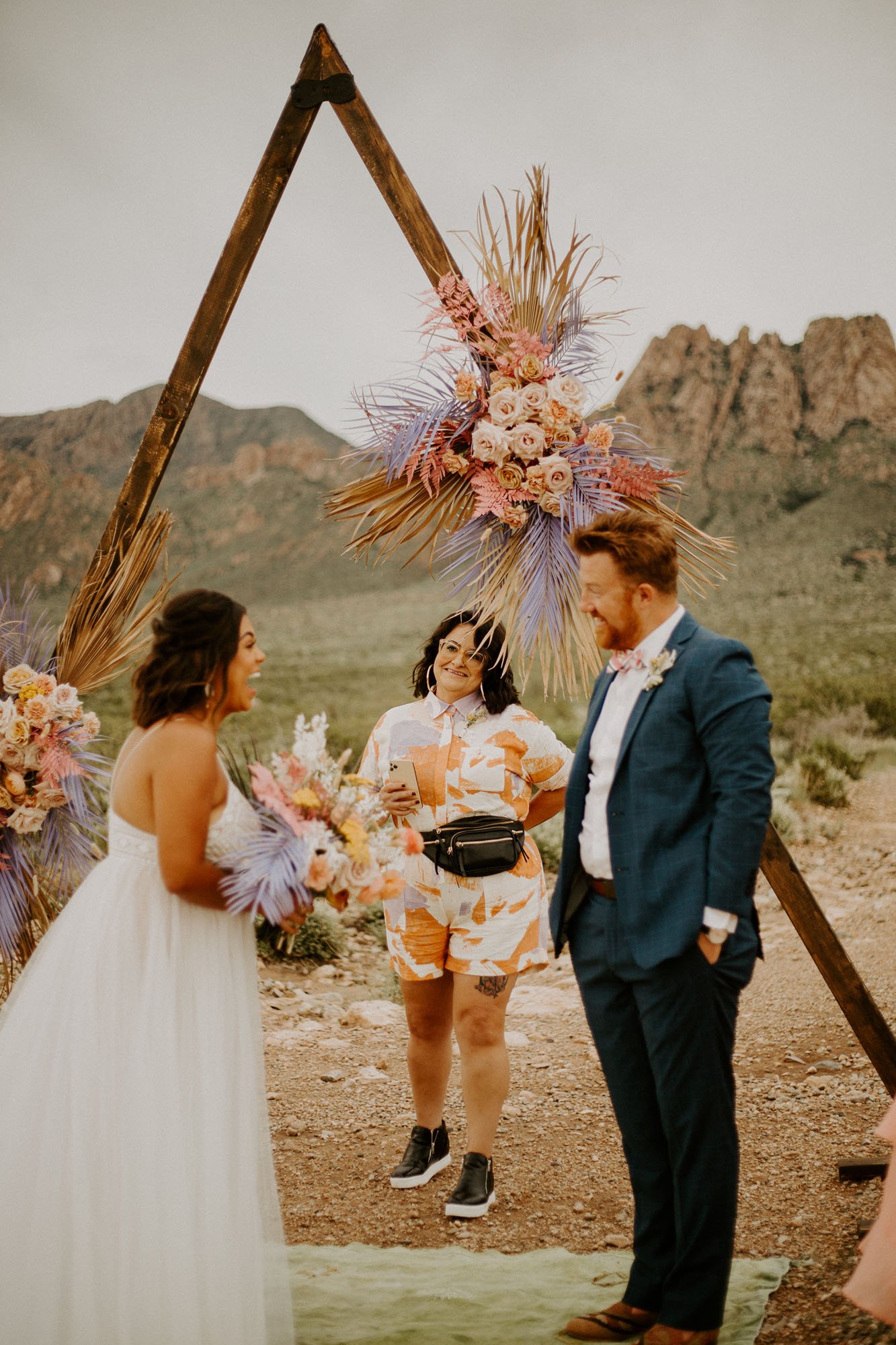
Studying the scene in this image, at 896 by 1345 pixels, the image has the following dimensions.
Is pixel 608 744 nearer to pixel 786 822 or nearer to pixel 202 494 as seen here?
pixel 786 822

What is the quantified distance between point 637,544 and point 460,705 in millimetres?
1175

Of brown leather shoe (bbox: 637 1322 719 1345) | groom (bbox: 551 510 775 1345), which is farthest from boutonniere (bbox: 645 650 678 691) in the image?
brown leather shoe (bbox: 637 1322 719 1345)

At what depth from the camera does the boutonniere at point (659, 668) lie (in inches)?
94.0

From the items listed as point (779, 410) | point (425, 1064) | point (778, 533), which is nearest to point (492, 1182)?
point (425, 1064)

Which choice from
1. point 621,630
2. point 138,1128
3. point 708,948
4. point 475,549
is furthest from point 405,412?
point 138,1128

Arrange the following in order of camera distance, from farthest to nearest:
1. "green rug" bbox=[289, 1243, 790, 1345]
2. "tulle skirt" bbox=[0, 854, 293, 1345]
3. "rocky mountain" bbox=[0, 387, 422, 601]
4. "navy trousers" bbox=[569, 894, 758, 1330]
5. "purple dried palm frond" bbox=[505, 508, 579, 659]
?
1. "rocky mountain" bbox=[0, 387, 422, 601]
2. "purple dried palm frond" bbox=[505, 508, 579, 659]
3. "green rug" bbox=[289, 1243, 790, 1345]
4. "navy trousers" bbox=[569, 894, 758, 1330]
5. "tulle skirt" bbox=[0, 854, 293, 1345]

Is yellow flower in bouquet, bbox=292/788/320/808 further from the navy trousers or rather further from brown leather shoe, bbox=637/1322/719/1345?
brown leather shoe, bbox=637/1322/719/1345

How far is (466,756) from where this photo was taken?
3.38 meters

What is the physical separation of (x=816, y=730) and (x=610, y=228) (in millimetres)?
13528

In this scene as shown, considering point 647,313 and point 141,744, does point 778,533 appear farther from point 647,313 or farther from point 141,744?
point 141,744

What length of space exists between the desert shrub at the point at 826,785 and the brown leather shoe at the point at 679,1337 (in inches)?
443

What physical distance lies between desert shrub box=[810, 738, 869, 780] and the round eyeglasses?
11.7 metres

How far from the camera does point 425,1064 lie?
352 cm

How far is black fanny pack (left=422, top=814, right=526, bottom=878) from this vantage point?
3.28 m
